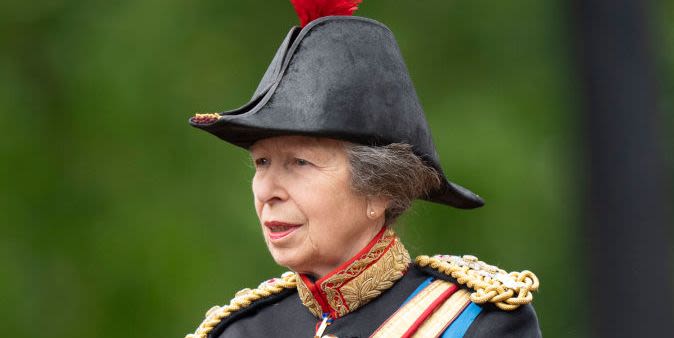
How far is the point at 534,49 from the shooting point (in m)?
8.09

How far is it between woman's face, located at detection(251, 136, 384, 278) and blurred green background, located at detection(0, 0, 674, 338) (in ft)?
14.9

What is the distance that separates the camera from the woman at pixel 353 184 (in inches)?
126

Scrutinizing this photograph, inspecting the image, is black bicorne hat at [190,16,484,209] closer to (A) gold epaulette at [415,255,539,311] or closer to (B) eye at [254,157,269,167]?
(B) eye at [254,157,269,167]

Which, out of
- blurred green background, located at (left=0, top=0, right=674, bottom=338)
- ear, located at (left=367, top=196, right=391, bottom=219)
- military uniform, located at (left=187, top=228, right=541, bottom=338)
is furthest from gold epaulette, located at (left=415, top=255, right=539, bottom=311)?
blurred green background, located at (left=0, top=0, right=674, bottom=338)

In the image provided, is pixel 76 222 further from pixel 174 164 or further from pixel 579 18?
pixel 579 18

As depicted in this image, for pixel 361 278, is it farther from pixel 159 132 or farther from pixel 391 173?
pixel 159 132

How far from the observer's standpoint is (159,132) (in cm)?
823

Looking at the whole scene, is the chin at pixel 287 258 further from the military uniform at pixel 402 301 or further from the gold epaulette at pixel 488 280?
the gold epaulette at pixel 488 280

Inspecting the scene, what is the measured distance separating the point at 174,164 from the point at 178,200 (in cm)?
25

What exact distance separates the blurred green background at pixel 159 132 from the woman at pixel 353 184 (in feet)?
14.6

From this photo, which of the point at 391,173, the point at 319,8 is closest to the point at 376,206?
the point at 391,173

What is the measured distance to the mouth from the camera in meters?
3.29

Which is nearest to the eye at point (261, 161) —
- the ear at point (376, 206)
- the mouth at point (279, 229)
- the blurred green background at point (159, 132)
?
the mouth at point (279, 229)

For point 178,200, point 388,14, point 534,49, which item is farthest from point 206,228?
point 534,49
